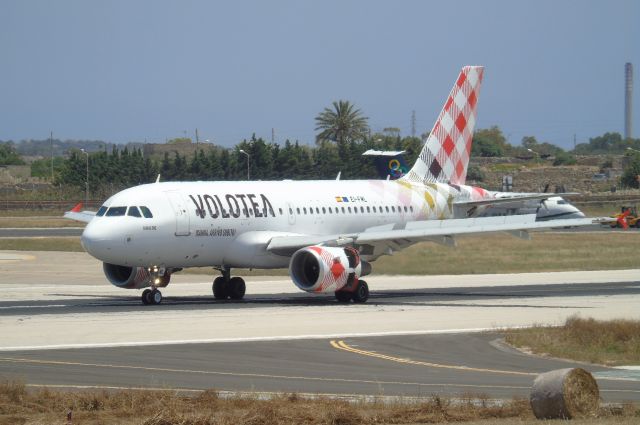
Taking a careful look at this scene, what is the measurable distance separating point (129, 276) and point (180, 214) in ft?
10.2

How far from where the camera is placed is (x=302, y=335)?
33719 mm

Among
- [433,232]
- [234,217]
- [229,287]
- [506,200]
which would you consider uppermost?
[506,200]

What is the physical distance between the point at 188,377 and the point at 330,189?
86.6ft

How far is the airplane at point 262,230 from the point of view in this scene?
4303 centimetres

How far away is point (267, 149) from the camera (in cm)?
12450

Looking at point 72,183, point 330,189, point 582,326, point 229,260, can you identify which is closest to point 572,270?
point 330,189

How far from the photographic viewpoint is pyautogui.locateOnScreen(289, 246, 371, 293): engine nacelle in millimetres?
43250

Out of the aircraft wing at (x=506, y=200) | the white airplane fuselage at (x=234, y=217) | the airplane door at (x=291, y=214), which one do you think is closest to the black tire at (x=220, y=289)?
the white airplane fuselage at (x=234, y=217)

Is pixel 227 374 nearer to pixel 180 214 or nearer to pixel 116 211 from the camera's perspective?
pixel 116 211

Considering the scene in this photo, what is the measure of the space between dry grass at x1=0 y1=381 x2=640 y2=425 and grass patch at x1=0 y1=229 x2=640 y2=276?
39.1 metres

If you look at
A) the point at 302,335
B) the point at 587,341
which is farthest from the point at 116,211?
the point at 587,341

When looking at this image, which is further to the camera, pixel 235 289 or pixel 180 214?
pixel 235 289

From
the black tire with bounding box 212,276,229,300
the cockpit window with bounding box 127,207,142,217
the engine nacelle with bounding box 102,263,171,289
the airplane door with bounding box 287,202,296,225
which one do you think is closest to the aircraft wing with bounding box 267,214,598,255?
the airplane door with bounding box 287,202,296,225

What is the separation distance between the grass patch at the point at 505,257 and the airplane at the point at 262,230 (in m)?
8.69
